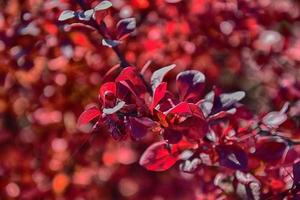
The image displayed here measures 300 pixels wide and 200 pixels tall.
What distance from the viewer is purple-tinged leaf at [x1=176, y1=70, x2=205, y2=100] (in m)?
1.23

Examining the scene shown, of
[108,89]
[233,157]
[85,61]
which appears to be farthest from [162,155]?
[85,61]

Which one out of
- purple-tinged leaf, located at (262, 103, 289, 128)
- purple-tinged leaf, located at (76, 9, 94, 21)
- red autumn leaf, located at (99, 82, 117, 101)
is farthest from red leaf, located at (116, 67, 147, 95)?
purple-tinged leaf, located at (262, 103, 289, 128)

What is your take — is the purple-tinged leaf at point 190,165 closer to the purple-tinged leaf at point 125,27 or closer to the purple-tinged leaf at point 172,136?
the purple-tinged leaf at point 172,136

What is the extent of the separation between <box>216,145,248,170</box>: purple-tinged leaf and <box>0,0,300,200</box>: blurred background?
35 cm

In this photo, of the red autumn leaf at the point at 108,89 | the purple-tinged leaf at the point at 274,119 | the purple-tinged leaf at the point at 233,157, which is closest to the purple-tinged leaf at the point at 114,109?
the red autumn leaf at the point at 108,89

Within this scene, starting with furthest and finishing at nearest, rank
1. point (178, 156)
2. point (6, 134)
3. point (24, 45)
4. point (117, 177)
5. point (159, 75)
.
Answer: point (117, 177)
point (6, 134)
point (24, 45)
point (178, 156)
point (159, 75)

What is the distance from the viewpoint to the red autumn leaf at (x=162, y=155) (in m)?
1.32

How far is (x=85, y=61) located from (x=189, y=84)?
855 mm

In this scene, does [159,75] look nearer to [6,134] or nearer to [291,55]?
[291,55]

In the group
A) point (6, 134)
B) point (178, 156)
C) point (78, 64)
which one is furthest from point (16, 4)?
point (178, 156)

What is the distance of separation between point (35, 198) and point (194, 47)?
0.84 metres

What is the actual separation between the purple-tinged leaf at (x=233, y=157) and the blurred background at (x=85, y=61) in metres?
0.35

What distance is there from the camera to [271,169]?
1.39 metres

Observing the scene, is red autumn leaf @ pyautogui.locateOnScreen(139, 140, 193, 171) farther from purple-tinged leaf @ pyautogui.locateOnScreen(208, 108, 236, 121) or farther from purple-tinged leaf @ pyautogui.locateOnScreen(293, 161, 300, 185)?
purple-tinged leaf @ pyautogui.locateOnScreen(293, 161, 300, 185)
